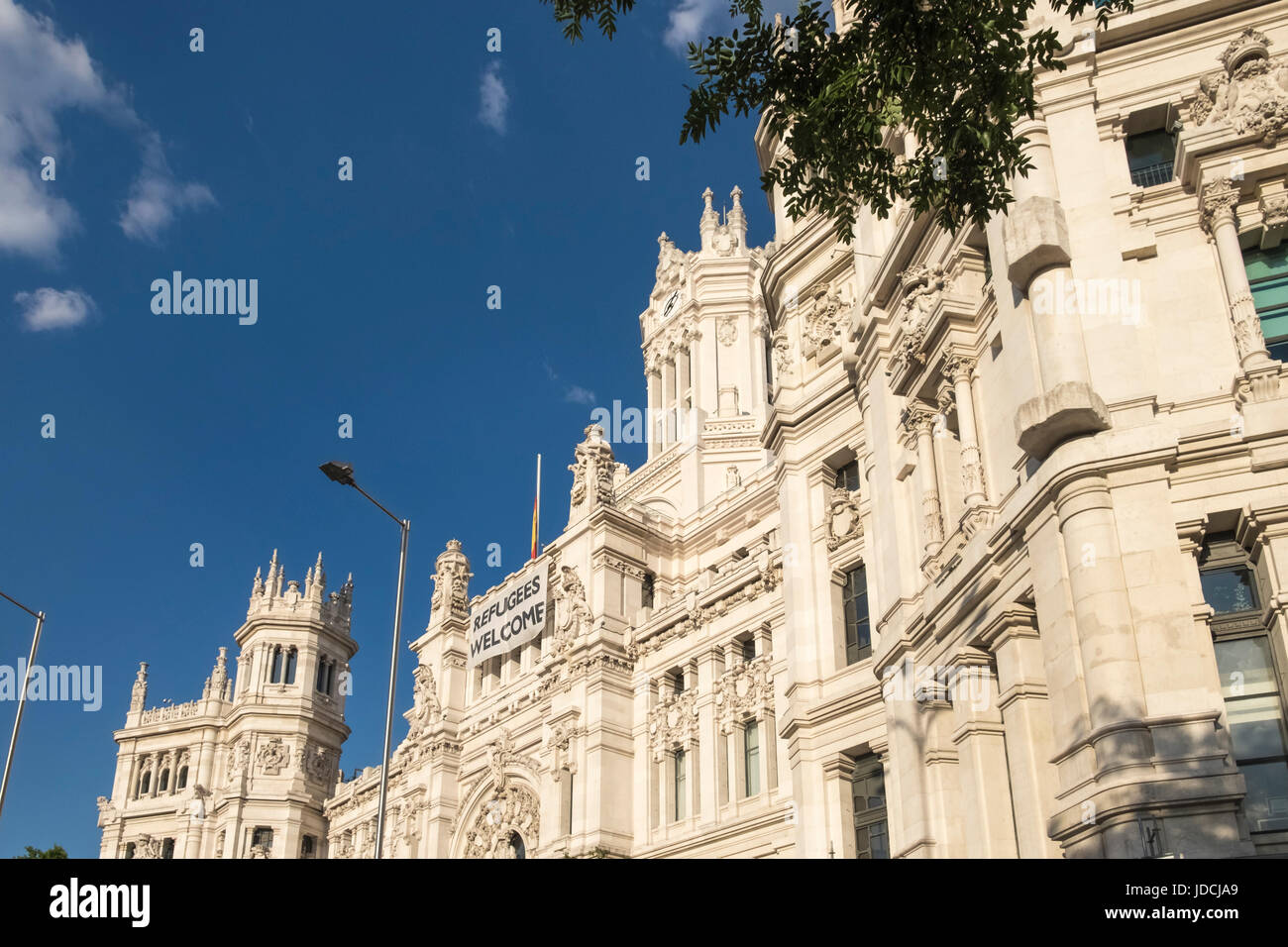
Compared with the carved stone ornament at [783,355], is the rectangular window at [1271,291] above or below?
below

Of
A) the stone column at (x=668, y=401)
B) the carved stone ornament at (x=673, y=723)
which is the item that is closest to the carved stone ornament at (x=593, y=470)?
the carved stone ornament at (x=673, y=723)

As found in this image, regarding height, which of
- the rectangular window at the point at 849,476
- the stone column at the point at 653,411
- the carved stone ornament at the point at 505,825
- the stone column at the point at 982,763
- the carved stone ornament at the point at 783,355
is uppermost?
the stone column at the point at 653,411

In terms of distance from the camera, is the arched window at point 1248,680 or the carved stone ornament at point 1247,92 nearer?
the arched window at point 1248,680

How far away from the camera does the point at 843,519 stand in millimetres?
28844

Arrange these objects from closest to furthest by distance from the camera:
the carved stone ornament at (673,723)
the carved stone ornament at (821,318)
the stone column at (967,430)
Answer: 1. the stone column at (967,430)
2. the carved stone ornament at (821,318)
3. the carved stone ornament at (673,723)

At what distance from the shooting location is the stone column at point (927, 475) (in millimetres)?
22453

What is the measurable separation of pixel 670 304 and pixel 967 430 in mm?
52206

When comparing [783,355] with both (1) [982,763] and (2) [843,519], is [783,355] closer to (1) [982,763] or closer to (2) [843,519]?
(2) [843,519]

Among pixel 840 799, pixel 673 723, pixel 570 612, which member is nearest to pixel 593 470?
pixel 570 612

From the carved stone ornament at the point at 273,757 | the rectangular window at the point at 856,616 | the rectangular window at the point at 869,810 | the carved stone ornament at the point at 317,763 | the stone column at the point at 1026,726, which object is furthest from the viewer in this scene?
the carved stone ornament at the point at 317,763

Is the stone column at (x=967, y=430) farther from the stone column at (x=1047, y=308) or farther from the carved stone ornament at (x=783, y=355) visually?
the carved stone ornament at (x=783, y=355)

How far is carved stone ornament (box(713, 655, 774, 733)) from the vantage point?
124 ft

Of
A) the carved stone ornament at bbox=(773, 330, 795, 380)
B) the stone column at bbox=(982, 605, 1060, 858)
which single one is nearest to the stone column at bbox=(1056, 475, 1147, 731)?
the stone column at bbox=(982, 605, 1060, 858)

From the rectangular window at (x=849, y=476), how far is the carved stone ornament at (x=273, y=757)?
51560 millimetres
